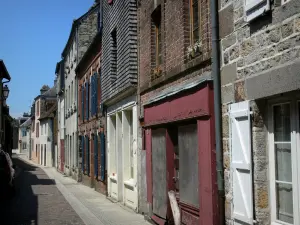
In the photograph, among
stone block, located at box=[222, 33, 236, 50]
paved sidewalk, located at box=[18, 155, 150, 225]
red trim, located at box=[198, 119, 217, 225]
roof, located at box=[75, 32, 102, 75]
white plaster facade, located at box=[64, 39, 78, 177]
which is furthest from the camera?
white plaster facade, located at box=[64, 39, 78, 177]

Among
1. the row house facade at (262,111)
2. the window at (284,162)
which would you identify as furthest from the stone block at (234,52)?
the window at (284,162)

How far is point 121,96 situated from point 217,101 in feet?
22.6

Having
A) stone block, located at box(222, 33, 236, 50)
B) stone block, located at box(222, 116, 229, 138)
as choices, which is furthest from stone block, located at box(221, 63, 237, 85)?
stone block, located at box(222, 116, 229, 138)

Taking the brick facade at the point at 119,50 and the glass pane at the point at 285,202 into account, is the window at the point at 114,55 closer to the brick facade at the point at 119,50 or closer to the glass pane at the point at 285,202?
the brick facade at the point at 119,50

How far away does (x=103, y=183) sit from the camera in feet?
55.1

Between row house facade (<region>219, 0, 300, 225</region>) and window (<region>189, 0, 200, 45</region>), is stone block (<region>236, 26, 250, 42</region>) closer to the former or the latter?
row house facade (<region>219, 0, 300, 225</region>)

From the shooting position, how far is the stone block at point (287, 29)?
14.7 ft

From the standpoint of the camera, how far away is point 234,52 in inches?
229

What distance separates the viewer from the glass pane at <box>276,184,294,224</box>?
4.80 metres

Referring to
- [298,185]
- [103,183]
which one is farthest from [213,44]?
[103,183]

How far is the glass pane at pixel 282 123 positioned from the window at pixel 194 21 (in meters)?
2.97

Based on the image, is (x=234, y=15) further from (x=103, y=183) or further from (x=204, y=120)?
(x=103, y=183)

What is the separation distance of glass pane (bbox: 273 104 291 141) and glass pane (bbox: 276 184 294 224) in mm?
544

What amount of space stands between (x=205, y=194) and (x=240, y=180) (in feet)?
4.22
